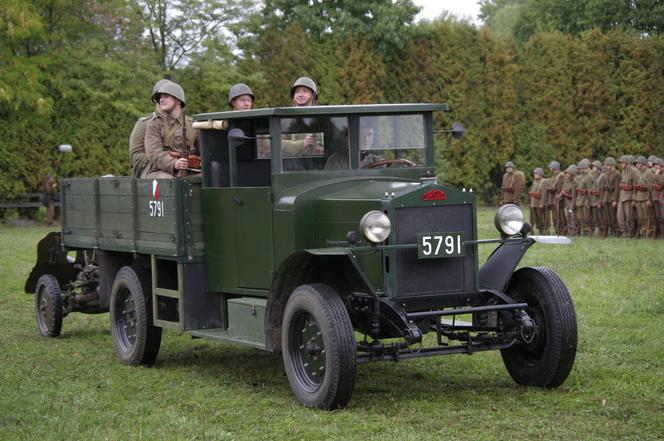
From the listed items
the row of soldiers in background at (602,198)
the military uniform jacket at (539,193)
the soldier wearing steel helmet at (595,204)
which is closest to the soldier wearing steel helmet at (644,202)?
the row of soldiers in background at (602,198)

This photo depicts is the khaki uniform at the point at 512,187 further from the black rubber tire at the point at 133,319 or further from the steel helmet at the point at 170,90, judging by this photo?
the black rubber tire at the point at 133,319

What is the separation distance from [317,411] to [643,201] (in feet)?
59.9

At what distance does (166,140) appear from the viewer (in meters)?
10.9

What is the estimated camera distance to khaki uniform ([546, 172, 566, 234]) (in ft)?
92.6

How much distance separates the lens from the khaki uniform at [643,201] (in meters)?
24.9

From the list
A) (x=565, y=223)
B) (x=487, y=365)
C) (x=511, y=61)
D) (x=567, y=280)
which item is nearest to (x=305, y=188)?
(x=487, y=365)

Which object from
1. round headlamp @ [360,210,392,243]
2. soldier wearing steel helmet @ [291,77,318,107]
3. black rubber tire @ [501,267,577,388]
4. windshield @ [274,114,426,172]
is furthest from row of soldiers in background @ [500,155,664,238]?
round headlamp @ [360,210,392,243]

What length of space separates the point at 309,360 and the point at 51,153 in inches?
1072

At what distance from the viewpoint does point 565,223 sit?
28828 mm

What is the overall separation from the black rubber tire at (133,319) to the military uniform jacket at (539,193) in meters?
18.8

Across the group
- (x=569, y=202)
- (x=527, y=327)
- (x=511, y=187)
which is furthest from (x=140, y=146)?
(x=511, y=187)

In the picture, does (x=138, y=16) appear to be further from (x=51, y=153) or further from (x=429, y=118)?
(x=429, y=118)

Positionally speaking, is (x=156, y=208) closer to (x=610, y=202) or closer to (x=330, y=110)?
(x=330, y=110)

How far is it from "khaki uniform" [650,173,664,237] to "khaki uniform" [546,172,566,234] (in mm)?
3422
